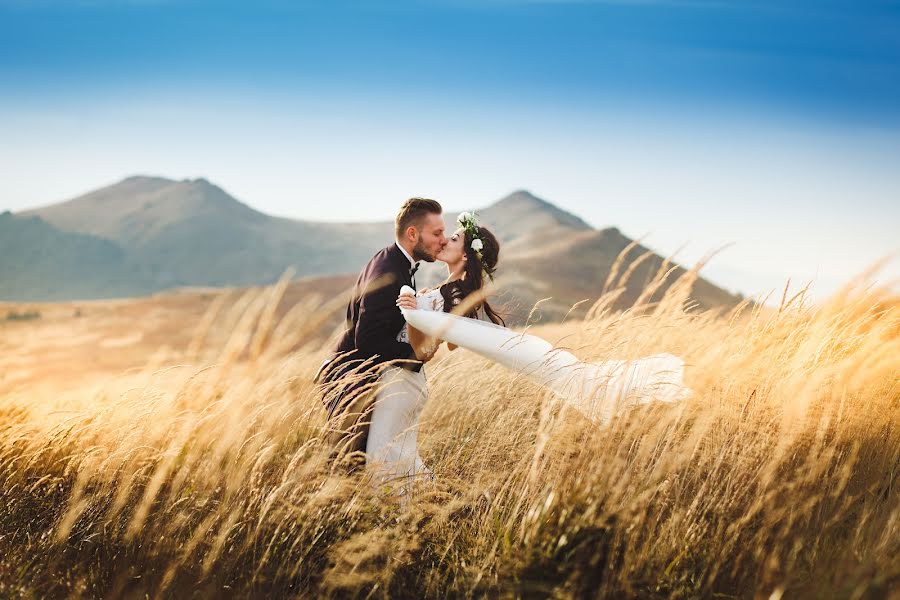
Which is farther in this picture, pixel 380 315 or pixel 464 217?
pixel 464 217

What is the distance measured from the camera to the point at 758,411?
3426mm

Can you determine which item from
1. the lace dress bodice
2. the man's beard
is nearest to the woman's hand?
the lace dress bodice

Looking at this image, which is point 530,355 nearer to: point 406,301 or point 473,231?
point 406,301

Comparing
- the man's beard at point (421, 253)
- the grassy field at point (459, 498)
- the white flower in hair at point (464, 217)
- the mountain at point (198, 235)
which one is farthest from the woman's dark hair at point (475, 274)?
the mountain at point (198, 235)

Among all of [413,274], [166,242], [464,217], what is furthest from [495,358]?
[166,242]

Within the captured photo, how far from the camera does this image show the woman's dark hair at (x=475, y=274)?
14.9 feet

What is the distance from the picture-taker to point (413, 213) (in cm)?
436

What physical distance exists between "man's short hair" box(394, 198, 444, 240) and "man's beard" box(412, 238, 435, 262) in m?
0.12

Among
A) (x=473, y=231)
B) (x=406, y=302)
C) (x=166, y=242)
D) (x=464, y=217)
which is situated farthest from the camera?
(x=166, y=242)

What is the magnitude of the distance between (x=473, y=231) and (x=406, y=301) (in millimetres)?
1338

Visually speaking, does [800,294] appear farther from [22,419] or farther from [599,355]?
[22,419]

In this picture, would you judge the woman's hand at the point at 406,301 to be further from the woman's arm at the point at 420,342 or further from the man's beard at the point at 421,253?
the man's beard at the point at 421,253

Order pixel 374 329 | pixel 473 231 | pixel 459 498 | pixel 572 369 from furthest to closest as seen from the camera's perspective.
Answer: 1. pixel 473 231
2. pixel 374 329
3. pixel 572 369
4. pixel 459 498

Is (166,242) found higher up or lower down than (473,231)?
higher up
